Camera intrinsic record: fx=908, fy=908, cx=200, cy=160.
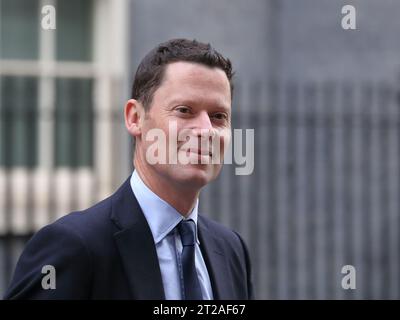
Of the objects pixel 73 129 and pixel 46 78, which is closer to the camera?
pixel 73 129

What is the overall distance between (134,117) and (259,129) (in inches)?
233

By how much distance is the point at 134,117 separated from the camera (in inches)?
103

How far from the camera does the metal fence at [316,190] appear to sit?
27.8ft

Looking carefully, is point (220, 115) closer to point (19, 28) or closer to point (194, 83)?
point (194, 83)

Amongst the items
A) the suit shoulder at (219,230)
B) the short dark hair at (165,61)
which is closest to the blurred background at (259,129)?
the suit shoulder at (219,230)

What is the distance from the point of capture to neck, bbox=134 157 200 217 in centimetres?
251

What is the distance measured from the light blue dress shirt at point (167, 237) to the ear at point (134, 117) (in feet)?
0.47

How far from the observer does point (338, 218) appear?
8.66 m

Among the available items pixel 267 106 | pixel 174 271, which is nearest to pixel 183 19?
pixel 267 106

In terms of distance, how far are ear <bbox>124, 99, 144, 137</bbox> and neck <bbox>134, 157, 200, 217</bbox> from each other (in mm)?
99

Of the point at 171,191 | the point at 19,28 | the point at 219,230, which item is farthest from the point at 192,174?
the point at 19,28

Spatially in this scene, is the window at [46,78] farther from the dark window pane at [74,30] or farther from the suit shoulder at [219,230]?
the suit shoulder at [219,230]

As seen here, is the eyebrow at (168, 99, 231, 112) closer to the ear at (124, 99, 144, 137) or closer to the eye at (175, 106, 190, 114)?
the eye at (175, 106, 190, 114)

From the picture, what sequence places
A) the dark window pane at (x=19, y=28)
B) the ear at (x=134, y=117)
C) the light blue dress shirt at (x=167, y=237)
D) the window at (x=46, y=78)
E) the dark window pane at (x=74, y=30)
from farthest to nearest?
the dark window pane at (x=74, y=30) → the dark window pane at (x=19, y=28) → the window at (x=46, y=78) → the ear at (x=134, y=117) → the light blue dress shirt at (x=167, y=237)
